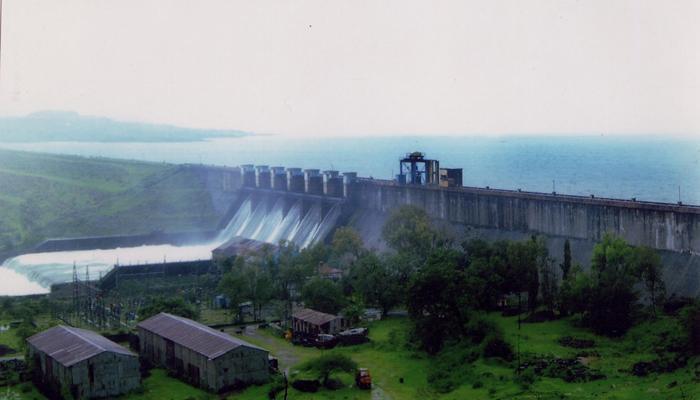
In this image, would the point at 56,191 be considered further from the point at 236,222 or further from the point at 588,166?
the point at 588,166

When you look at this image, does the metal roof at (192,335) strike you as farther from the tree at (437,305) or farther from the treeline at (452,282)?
the tree at (437,305)

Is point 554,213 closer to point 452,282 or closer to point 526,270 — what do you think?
point 526,270

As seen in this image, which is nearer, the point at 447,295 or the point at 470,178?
the point at 447,295

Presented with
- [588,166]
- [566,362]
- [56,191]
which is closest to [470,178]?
[588,166]

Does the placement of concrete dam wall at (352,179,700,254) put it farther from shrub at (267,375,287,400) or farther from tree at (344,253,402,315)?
shrub at (267,375,287,400)

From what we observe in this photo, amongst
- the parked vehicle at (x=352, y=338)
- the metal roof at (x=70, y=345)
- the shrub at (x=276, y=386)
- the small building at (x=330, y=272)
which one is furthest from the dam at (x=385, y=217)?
the metal roof at (x=70, y=345)

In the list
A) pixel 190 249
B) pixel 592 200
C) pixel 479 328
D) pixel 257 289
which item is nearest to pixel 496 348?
pixel 479 328

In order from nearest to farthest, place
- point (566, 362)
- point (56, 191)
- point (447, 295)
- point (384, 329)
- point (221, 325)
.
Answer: point (566, 362), point (447, 295), point (384, 329), point (221, 325), point (56, 191)
